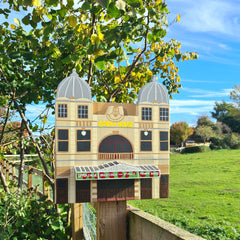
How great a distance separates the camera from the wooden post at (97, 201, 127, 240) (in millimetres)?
2057

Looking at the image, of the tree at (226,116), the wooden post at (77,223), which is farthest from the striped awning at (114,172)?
the tree at (226,116)

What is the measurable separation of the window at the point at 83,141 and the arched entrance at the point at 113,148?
8cm

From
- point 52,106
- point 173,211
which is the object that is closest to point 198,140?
point 173,211

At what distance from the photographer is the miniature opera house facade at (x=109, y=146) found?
5.82 feet

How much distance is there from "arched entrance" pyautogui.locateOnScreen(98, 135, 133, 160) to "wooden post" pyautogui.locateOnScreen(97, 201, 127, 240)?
43 cm

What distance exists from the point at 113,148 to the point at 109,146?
0.09 feet

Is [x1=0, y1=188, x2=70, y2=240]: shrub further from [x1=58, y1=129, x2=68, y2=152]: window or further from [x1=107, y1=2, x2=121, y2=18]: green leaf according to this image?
[x1=107, y1=2, x2=121, y2=18]: green leaf

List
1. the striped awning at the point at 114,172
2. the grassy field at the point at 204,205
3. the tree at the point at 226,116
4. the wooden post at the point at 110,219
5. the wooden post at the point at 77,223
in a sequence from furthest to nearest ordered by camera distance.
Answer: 1. the tree at the point at 226,116
2. the grassy field at the point at 204,205
3. the wooden post at the point at 77,223
4. the wooden post at the point at 110,219
5. the striped awning at the point at 114,172

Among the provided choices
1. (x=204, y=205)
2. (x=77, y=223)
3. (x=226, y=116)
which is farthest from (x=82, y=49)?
(x=226, y=116)

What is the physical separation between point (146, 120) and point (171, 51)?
1.79m

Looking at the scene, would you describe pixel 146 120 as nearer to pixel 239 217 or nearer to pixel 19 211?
pixel 19 211

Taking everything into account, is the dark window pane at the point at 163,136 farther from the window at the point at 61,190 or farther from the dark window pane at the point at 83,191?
the window at the point at 61,190

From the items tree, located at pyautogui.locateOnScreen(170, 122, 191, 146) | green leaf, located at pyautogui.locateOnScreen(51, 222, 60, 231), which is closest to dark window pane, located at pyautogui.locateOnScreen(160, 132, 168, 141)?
green leaf, located at pyautogui.locateOnScreen(51, 222, 60, 231)

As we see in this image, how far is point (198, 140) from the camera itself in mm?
34719
